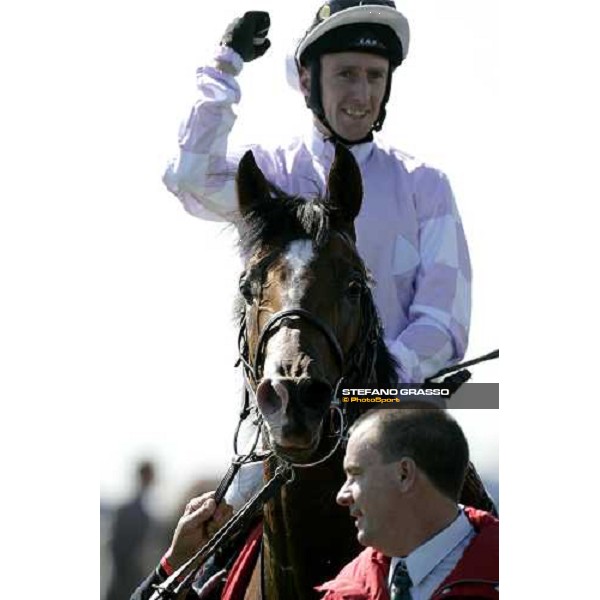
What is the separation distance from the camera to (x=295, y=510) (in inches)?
141

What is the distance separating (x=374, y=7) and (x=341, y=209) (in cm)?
68

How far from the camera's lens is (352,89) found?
13.4ft

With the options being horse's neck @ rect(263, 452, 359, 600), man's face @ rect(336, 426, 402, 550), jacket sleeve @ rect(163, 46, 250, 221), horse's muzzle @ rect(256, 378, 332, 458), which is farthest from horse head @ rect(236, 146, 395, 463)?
man's face @ rect(336, 426, 402, 550)

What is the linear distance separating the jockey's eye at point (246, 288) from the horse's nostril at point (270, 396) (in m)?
0.32

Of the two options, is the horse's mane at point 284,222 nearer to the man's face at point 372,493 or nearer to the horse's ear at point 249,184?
the horse's ear at point 249,184

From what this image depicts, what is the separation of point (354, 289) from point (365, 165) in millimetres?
602

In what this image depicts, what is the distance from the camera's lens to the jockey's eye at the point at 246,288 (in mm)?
3686

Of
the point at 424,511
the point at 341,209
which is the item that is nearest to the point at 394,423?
the point at 424,511

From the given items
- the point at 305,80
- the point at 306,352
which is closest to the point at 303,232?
the point at 306,352

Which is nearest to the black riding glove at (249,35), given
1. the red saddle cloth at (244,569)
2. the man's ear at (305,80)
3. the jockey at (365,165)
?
the jockey at (365,165)

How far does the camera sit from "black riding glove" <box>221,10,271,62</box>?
159 inches

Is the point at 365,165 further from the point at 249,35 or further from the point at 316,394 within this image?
the point at 316,394

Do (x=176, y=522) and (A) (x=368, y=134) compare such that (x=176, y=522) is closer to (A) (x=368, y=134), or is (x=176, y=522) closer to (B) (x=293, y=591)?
(B) (x=293, y=591)

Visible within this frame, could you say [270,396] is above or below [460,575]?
above
